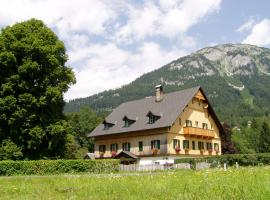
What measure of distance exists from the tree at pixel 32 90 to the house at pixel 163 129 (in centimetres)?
1646

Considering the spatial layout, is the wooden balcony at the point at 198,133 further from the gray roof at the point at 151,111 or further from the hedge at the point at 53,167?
the hedge at the point at 53,167

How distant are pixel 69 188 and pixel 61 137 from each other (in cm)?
3333

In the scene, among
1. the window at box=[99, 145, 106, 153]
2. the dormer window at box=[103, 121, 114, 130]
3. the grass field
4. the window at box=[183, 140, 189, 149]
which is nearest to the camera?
the grass field

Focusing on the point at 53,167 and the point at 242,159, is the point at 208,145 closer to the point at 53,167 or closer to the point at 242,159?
the point at 242,159

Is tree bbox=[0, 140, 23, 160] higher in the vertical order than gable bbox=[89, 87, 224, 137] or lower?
lower

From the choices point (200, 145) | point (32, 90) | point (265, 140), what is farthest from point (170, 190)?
point (265, 140)

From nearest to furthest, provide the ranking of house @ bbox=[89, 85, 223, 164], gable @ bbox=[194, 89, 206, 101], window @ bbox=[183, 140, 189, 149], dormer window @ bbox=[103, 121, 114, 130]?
house @ bbox=[89, 85, 223, 164], window @ bbox=[183, 140, 189, 149], gable @ bbox=[194, 89, 206, 101], dormer window @ bbox=[103, 121, 114, 130]

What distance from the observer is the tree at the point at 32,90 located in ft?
139

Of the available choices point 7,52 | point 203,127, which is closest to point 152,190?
point 7,52

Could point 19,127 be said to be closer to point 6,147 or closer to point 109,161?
point 6,147

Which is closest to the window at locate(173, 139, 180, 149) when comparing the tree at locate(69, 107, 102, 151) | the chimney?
the chimney

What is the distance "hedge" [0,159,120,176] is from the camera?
36750mm

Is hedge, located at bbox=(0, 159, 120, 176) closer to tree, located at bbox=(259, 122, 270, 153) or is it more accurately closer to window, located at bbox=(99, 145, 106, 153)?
window, located at bbox=(99, 145, 106, 153)

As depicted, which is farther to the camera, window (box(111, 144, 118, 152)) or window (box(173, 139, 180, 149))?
window (box(111, 144, 118, 152))
